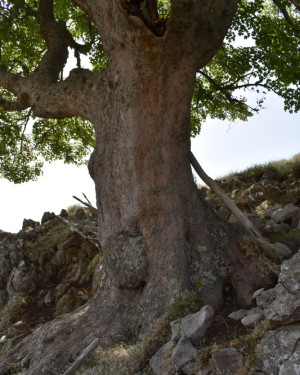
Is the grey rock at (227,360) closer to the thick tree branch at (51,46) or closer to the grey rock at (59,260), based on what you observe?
the thick tree branch at (51,46)

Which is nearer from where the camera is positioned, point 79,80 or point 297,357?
point 297,357

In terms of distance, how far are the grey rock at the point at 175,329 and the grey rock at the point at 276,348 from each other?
45.4 inches

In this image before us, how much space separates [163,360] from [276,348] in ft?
4.80

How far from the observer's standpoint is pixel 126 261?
6.39 meters

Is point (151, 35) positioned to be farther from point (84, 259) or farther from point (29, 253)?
point (29, 253)

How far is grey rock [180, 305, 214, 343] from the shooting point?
4.70m

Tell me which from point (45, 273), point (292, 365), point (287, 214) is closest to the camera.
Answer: point (292, 365)

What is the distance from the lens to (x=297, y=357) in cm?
372

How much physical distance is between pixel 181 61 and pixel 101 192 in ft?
9.49

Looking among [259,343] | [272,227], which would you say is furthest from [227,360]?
[272,227]

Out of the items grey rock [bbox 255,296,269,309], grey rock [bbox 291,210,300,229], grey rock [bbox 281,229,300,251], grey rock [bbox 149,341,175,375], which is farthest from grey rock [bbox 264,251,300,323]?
grey rock [bbox 291,210,300,229]

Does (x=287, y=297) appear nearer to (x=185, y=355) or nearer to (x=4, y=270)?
(x=185, y=355)

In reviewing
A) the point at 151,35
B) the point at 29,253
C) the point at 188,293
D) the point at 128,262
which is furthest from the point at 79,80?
the point at 29,253

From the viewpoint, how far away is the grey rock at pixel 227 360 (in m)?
3.96
